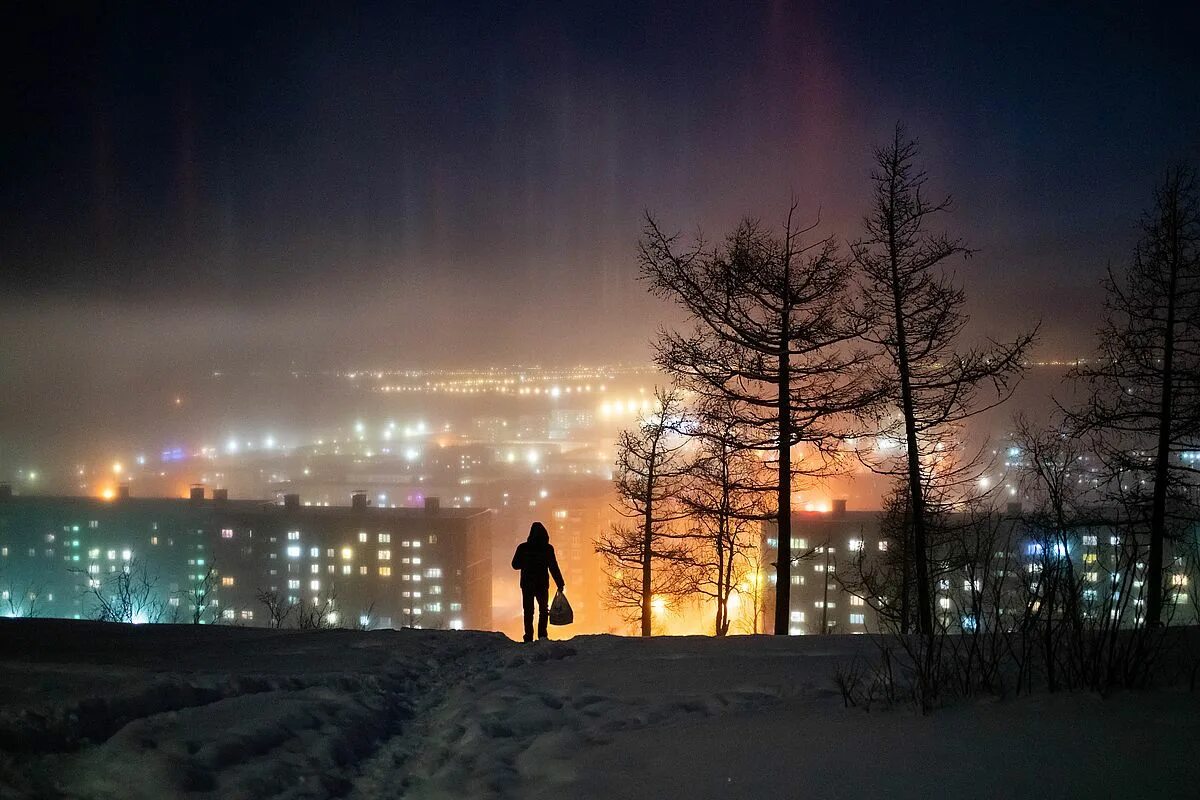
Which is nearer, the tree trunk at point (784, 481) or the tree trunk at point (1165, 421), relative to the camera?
the tree trunk at point (784, 481)

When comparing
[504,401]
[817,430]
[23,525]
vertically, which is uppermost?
[504,401]

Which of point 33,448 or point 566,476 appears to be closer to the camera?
point 566,476

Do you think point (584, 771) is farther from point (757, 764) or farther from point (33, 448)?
point (33, 448)

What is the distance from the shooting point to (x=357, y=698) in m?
6.47

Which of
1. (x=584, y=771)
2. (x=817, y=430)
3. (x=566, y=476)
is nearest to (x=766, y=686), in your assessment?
(x=584, y=771)

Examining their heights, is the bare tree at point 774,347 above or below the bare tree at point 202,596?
above

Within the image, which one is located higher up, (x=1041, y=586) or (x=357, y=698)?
(x=1041, y=586)

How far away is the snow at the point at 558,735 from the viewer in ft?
12.8

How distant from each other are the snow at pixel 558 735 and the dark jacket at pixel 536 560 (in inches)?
150

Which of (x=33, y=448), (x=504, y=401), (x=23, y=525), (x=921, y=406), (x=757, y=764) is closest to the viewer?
(x=757, y=764)

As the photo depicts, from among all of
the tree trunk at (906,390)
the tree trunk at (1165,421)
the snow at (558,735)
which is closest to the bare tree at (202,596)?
the snow at (558,735)

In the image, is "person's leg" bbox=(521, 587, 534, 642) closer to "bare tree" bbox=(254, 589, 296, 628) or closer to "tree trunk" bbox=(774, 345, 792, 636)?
"tree trunk" bbox=(774, 345, 792, 636)

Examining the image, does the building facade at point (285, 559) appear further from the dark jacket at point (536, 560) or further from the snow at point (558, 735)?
the snow at point (558, 735)

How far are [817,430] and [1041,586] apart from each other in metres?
8.13
